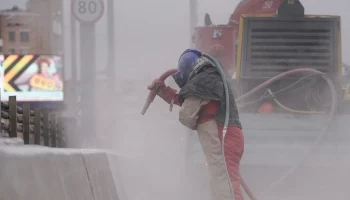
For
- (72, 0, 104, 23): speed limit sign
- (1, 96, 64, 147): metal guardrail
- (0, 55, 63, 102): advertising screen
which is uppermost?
(72, 0, 104, 23): speed limit sign

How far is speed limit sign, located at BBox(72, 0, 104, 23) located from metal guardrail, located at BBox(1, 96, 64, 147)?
441cm

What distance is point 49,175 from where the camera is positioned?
4.04 meters

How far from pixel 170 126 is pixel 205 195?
6.94ft

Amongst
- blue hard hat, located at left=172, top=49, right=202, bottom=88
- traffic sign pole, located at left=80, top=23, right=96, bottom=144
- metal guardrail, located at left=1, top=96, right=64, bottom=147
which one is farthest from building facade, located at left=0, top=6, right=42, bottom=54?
blue hard hat, located at left=172, top=49, right=202, bottom=88

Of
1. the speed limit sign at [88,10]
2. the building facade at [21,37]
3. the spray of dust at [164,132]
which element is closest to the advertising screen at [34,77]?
the spray of dust at [164,132]

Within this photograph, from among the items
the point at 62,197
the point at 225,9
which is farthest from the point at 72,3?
the point at 62,197

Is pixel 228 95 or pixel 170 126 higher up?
pixel 228 95

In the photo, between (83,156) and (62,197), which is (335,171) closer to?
(83,156)

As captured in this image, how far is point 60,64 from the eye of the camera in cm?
3656

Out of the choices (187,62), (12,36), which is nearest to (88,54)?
(187,62)

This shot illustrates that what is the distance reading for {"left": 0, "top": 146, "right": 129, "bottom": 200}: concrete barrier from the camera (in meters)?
3.27

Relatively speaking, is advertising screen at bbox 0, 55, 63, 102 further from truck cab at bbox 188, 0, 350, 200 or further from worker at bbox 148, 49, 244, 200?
worker at bbox 148, 49, 244, 200

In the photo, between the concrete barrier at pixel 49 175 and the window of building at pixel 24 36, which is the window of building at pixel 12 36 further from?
the concrete barrier at pixel 49 175

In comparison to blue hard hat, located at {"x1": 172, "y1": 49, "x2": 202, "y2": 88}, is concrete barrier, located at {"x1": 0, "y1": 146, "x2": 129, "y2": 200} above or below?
below
